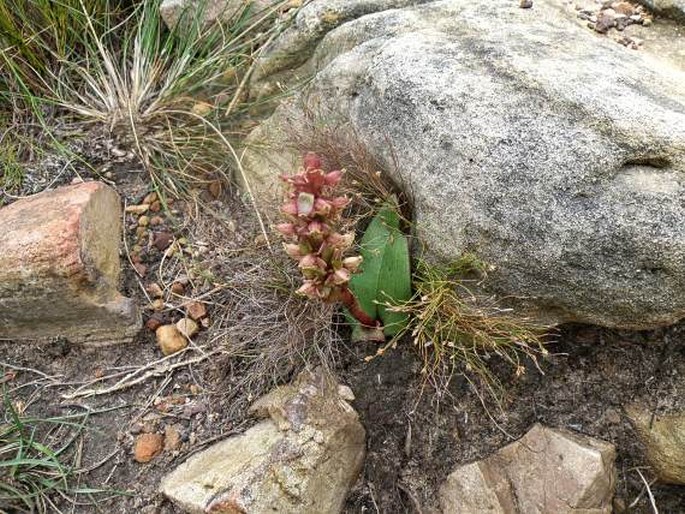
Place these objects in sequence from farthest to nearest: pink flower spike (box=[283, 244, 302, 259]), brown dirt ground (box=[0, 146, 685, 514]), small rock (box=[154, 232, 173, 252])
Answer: small rock (box=[154, 232, 173, 252]) < brown dirt ground (box=[0, 146, 685, 514]) < pink flower spike (box=[283, 244, 302, 259])

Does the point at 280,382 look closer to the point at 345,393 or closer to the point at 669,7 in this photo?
the point at 345,393

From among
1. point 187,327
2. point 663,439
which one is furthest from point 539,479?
point 187,327

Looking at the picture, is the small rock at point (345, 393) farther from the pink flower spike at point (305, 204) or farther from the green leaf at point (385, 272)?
the pink flower spike at point (305, 204)

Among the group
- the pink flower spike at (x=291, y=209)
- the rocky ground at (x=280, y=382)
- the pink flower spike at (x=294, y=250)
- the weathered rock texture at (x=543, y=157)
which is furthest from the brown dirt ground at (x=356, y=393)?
the pink flower spike at (x=291, y=209)

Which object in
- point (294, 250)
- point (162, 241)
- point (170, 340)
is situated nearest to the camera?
point (294, 250)

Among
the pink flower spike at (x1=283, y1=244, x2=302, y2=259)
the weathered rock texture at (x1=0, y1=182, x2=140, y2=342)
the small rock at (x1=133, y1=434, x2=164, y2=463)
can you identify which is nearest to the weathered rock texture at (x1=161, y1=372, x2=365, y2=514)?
the small rock at (x1=133, y1=434, x2=164, y2=463)

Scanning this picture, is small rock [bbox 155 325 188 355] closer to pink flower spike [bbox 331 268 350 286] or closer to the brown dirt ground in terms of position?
the brown dirt ground

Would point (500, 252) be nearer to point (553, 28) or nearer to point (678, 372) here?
point (678, 372)
